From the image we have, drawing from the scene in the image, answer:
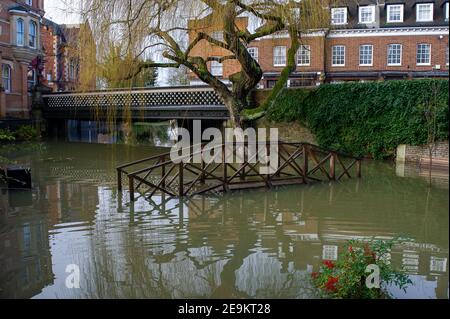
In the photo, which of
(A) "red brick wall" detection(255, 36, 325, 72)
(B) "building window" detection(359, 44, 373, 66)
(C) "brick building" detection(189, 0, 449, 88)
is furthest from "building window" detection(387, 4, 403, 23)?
(A) "red brick wall" detection(255, 36, 325, 72)

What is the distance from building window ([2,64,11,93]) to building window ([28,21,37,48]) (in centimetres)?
205

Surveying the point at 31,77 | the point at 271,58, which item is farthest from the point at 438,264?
the point at 31,77

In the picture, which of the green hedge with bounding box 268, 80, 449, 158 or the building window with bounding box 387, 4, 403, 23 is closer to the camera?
the green hedge with bounding box 268, 80, 449, 158

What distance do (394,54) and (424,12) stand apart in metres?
2.84

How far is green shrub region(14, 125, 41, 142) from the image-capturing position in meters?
25.1

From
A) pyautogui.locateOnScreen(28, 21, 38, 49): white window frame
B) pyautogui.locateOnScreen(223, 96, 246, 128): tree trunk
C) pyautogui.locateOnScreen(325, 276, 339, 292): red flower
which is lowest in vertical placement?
pyautogui.locateOnScreen(325, 276, 339, 292): red flower

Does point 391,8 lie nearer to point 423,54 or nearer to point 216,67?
point 423,54

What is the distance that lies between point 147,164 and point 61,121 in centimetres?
1623

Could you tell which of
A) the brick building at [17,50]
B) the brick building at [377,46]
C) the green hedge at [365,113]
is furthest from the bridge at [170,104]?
the brick building at [377,46]

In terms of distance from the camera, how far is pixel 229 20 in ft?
42.8

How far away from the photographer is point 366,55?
92.2 ft

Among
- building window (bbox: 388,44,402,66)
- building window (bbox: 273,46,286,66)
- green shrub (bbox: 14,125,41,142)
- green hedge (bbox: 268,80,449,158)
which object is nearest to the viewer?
green hedge (bbox: 268,80,449,158)

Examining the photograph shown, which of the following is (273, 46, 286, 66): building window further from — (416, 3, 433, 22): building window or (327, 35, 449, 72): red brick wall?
(416, 3, 433, 22): building window

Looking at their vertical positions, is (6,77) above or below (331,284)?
above
